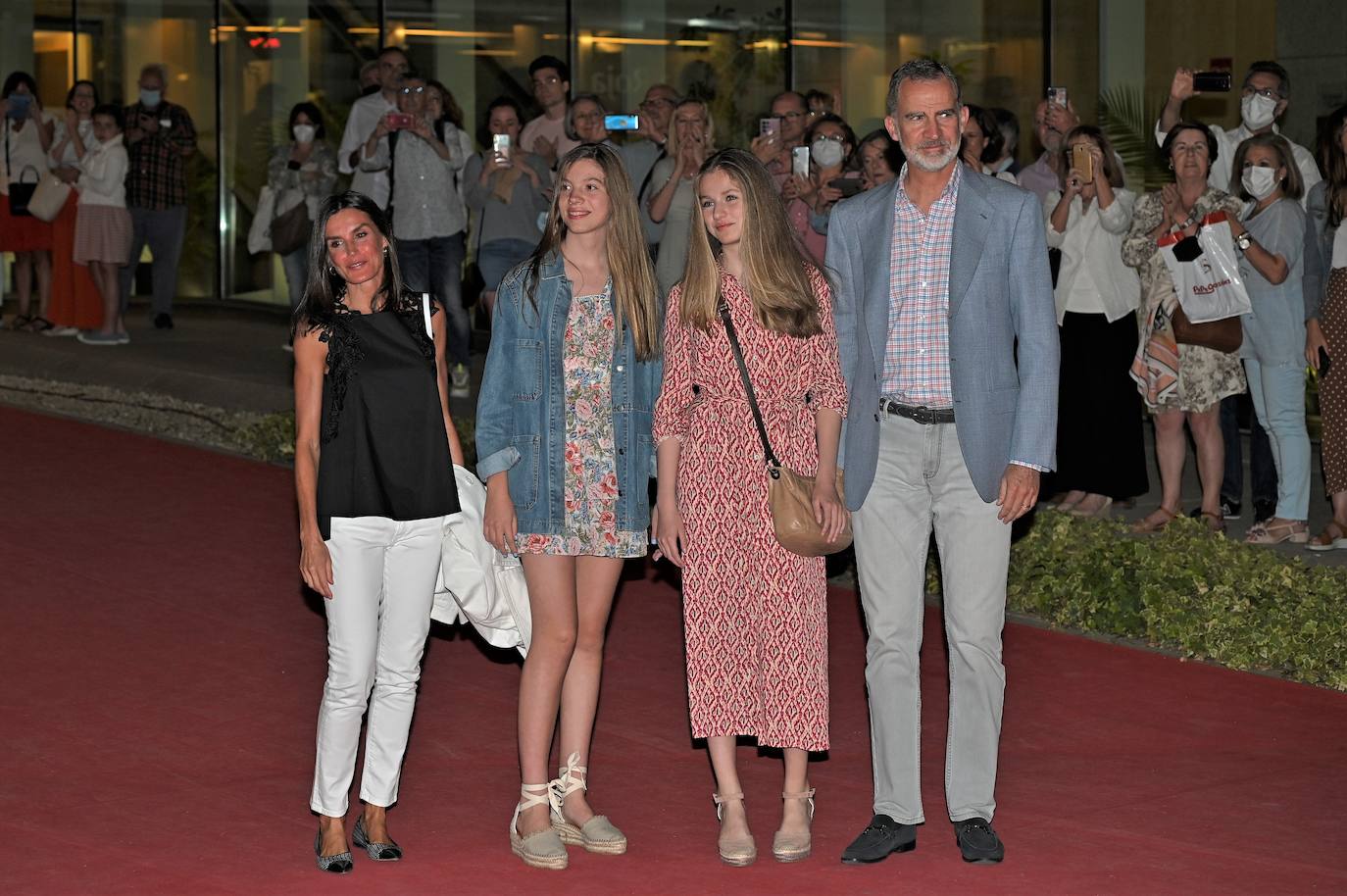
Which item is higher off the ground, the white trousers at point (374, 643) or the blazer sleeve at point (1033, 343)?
the blazer sleeve at point (1033, 343)

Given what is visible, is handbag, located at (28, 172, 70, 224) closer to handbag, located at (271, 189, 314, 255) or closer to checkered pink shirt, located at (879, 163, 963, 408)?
handbag, located at (271, 189, 314, 255)

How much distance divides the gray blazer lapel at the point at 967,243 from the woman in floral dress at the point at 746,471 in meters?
0.40

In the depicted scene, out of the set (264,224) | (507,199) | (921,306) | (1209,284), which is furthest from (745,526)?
(264,224)

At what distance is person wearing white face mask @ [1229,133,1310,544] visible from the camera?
30.1 feet

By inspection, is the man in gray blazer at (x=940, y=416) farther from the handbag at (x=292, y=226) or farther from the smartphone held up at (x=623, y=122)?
the handbag at (x=292, y=226)

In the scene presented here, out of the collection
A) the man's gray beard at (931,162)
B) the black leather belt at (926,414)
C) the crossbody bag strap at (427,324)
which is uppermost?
the man's gray beard at (931,162)

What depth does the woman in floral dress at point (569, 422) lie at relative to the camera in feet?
18.5

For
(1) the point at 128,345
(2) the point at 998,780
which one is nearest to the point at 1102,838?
(2) the point at 998,780

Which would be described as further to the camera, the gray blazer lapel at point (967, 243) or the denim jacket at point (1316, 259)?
the denim jacket at point (1316, 259)

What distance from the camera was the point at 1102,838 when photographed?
18.9 feet

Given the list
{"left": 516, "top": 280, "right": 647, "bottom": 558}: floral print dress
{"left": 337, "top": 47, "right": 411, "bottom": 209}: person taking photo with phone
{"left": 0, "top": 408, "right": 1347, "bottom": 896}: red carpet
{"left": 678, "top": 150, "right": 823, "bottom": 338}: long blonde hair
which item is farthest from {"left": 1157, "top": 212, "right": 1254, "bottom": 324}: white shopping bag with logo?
{"left": 337, "top": 47, "right": 411, "bottom": 209}: person taking photo with phone

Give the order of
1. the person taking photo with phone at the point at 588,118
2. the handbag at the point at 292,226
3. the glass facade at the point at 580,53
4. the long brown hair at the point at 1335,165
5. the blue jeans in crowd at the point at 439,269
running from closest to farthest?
the long brown hair at the point at 1335,165, the person taking photo with phone at the point at 588,118, the blue jeans in crowd at the point at 439,269, the glass facade at the point at 580,53, the handbag at the point at 292,226

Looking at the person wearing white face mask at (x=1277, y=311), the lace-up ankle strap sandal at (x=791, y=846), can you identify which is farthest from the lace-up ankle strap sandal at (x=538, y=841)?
the person wearing white face mask at (x=1277, y=311)

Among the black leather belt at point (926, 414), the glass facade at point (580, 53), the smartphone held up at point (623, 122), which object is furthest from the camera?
the glass facade at point (580, 53)
